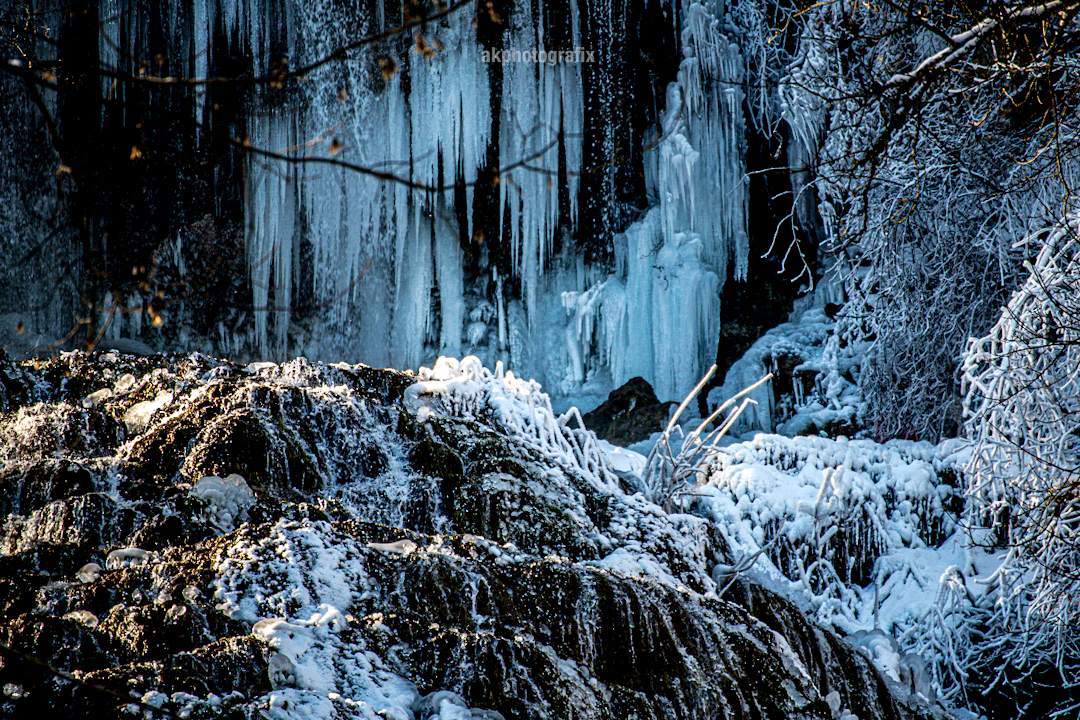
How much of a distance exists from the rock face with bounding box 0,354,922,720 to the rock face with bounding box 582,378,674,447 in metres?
6.32

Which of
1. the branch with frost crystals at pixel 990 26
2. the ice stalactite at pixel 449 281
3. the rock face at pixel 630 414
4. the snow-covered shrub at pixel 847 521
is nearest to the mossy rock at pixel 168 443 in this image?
the snow-covered shrub at pixel 847 521

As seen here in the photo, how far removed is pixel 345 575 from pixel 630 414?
9.58 m

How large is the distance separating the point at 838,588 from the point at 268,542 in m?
4.68

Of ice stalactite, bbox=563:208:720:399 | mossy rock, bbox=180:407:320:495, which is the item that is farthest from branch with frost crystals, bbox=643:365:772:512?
ice stalactite, bbox=563:208:720:399

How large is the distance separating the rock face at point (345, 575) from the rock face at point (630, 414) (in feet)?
20.7

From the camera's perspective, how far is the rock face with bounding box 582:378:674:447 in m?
12.4

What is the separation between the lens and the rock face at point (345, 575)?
2.66 metres

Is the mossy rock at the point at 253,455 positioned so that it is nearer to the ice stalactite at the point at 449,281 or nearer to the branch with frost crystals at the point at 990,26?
the branch with frost crystals at the point at 990,26

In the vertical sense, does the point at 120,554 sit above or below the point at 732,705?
above

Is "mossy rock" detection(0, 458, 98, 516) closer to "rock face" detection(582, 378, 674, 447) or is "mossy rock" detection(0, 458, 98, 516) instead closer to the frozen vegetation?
the frozen vegetation

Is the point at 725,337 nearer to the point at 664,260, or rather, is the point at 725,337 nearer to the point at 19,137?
the point at 664,260

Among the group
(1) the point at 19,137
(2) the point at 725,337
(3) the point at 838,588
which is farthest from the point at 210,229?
(3) the point at 838,588

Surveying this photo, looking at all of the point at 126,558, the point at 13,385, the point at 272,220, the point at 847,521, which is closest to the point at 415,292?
the point at 272,220

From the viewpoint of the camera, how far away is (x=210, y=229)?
13656 millimetres
